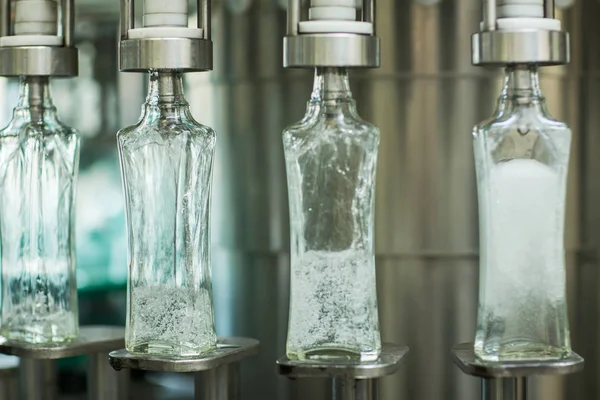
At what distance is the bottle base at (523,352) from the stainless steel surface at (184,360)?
140 millimetres

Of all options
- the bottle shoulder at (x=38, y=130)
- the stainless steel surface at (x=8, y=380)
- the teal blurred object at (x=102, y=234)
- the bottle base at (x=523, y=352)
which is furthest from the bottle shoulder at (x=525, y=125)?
the teal blurred object at (x=102, y=234)

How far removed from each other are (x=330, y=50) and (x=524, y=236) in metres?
0.14

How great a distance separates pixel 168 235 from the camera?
577 millimetres

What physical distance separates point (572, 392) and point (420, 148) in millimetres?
219

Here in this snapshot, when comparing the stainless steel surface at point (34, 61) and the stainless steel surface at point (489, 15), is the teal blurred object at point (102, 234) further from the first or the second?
the stainless steel surface at point (489, 15)

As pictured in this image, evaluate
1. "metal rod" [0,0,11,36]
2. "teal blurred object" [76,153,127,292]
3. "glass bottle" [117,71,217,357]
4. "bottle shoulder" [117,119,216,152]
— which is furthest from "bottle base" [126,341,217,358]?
"teal blurred object" [76,153,127,292]

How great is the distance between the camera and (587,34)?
770 mm

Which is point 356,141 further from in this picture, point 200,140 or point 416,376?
point 416,376

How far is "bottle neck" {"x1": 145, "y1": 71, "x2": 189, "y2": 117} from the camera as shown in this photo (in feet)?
1.92

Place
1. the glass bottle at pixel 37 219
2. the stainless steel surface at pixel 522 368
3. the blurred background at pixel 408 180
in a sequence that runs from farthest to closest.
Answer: the blurred background at pixel 408 180
the glass bottle at pixel 37 219
the stainless steel surface at pixel 522 368

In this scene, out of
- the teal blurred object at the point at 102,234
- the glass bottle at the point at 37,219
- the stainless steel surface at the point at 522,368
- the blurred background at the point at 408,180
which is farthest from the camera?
the teal blurred object at the point at 102,234

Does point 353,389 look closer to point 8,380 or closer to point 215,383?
point 215,383

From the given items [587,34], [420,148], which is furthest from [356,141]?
[587,34]

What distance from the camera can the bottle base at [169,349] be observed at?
566 millimetres
